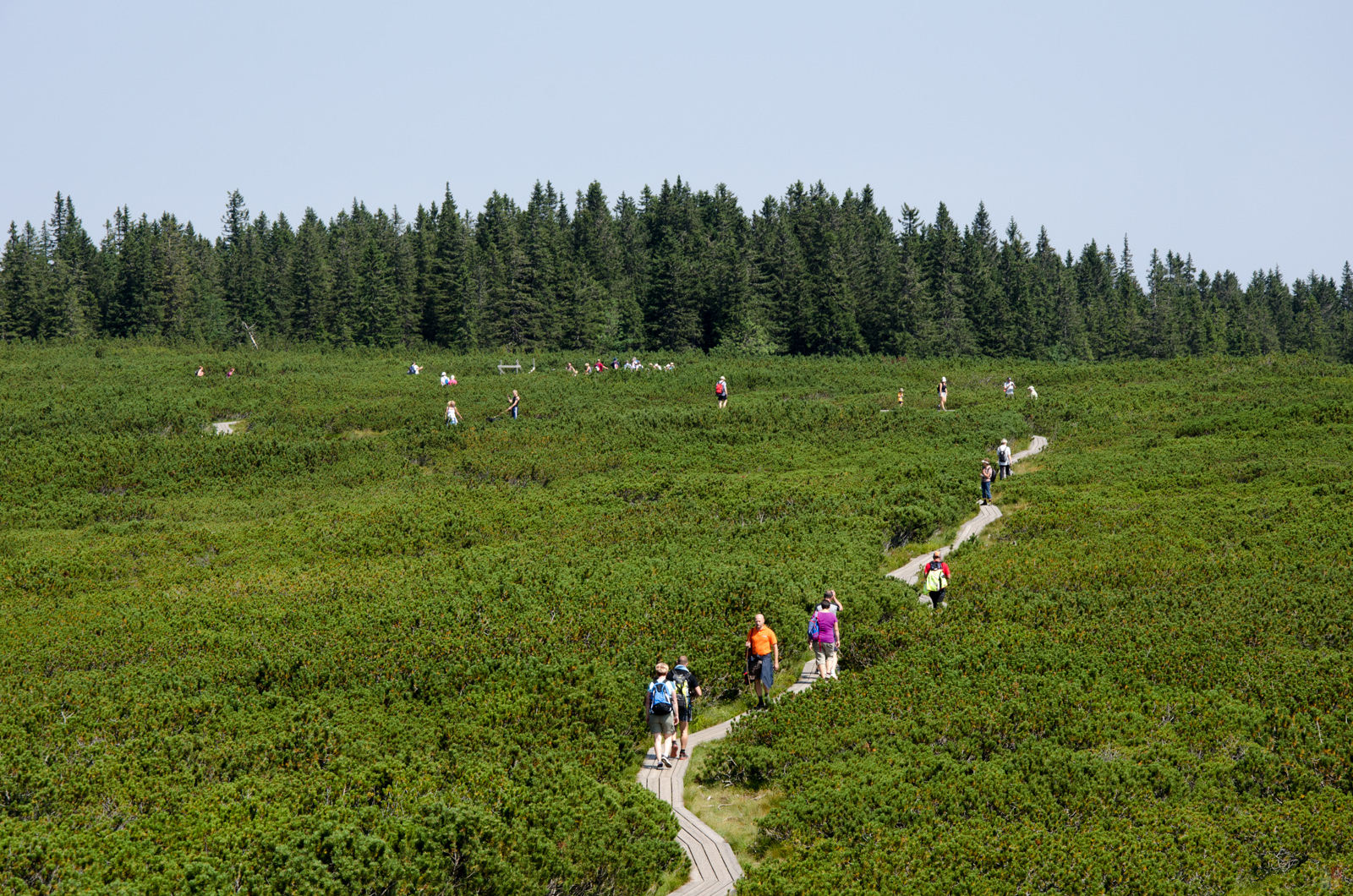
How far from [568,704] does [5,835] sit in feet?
21.4

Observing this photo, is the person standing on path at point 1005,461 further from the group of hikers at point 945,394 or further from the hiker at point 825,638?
the hiker at point 825,638

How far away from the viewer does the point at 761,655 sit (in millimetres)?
14969

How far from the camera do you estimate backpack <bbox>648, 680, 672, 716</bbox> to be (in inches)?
522

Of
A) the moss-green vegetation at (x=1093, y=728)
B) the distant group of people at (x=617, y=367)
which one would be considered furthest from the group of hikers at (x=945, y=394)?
the moss-green vegetation at (x=1093, y=728)

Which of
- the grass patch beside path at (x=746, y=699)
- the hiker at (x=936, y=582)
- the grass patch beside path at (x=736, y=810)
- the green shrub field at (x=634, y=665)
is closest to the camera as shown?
the green shrub field at (x=634, y=665)

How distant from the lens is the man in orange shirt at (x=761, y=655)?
588 inches

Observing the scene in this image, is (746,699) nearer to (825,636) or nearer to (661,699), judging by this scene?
(825,636)

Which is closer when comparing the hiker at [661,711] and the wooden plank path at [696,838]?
the wooden plank path at [696,838]

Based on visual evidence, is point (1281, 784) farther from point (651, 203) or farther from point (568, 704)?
point (651, 203)

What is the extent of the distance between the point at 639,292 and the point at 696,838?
101243mm

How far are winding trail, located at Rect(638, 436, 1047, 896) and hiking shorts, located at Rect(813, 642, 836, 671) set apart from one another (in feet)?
1.49

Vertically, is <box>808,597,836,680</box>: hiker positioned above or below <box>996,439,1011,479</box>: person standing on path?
below

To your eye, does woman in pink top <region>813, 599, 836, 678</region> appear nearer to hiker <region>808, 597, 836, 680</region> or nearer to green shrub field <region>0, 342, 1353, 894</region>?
hiker <region>808, 597, 836, 680</region>

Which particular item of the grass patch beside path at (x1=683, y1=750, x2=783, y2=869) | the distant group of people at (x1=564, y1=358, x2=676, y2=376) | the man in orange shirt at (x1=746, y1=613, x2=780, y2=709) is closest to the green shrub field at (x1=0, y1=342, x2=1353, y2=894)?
the grass patch beside path at (x1=683, y1=750, x2=783, y2=869)
